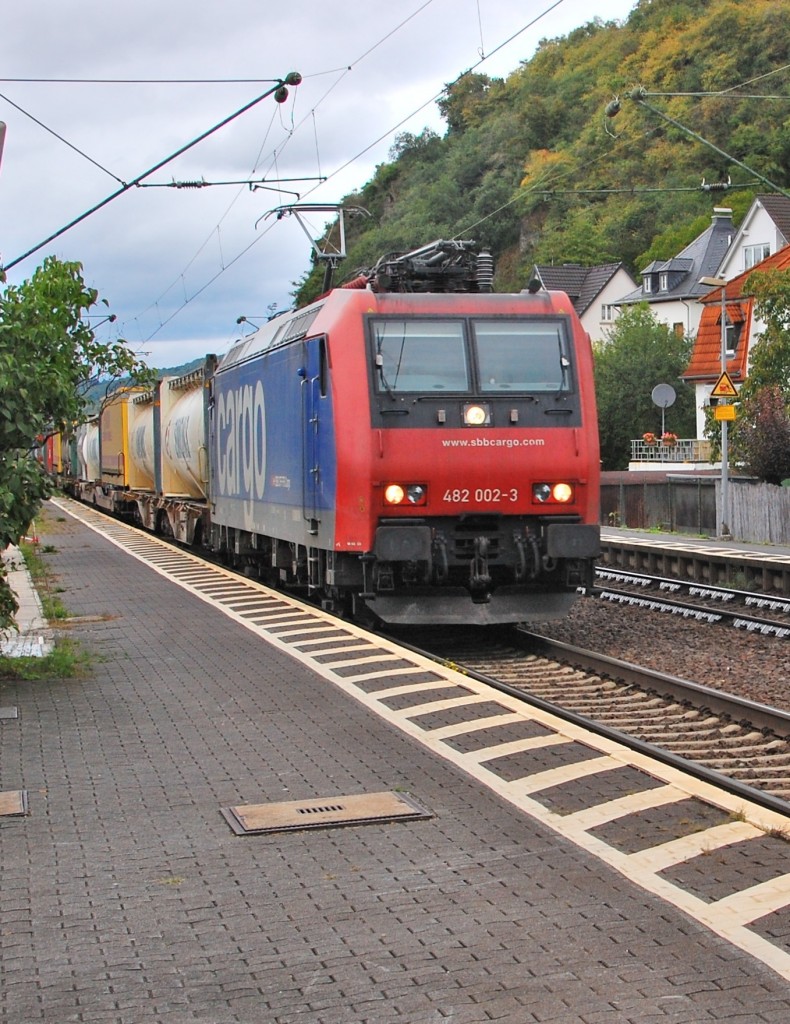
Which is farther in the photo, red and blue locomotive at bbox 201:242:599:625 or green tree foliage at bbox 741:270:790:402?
green tree foliage at bbox 741:270:790:402

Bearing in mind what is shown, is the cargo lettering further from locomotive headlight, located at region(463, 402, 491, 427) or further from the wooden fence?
the wooden fence

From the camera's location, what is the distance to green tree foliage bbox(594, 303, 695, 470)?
6184 centimetres

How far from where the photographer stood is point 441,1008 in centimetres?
472

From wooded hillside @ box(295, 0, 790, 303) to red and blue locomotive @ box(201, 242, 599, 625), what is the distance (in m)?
57.3

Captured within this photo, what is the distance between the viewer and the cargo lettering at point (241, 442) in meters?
18.2

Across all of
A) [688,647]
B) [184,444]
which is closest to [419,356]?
[688,647]


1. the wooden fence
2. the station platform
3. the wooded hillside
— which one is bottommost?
the station platform

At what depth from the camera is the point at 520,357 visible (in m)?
13.8

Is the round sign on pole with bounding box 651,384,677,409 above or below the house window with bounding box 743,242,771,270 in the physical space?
below

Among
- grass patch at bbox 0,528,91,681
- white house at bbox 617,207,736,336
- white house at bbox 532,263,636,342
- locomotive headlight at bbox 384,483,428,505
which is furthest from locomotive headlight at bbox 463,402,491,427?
white house at bbox 532,263,636,342

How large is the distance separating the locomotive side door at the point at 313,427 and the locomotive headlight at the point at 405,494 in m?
0.83

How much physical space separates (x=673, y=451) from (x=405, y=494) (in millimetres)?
42985

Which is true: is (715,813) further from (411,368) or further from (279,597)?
(279,597)

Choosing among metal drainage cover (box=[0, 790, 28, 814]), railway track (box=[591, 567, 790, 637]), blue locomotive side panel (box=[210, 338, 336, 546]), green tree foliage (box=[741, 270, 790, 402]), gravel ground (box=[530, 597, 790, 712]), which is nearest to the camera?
metal drainage cover (box=[0, 790, 28, 814])
